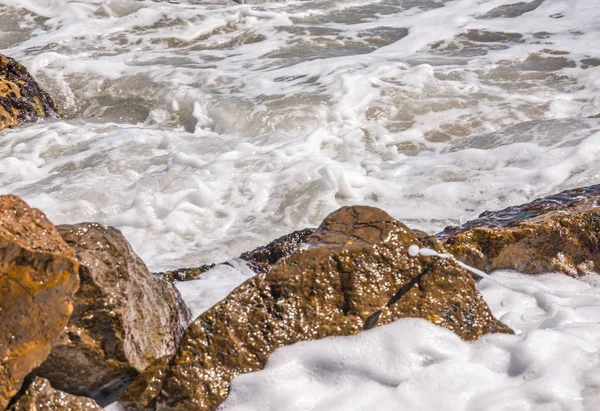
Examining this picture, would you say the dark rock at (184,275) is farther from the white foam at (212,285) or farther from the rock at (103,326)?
the rock at (103,326)

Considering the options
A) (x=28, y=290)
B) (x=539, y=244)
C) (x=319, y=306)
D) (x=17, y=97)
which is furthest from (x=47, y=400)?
(x=17, y=97)

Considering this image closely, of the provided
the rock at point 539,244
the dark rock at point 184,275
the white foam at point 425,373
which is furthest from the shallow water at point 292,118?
the white foam at point 425,373

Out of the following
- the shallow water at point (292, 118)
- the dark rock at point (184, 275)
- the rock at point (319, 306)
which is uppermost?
the rock at point (319, 306)

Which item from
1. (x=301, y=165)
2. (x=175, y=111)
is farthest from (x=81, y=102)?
(x=301, y=165)

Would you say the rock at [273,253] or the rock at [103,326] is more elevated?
the rock at [103,326]

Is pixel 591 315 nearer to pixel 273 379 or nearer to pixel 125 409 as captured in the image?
pixel 273 379

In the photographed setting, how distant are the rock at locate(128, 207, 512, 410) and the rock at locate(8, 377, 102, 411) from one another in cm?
19

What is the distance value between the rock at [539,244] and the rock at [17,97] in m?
5.55

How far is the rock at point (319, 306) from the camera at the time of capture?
7.94 ft

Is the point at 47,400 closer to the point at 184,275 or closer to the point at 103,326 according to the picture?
the point at 103,326

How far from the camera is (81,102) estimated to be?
8.80m

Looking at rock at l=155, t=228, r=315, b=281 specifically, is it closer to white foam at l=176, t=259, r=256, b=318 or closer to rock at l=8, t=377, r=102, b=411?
white foam at l=176, t=259, r=256, b=318

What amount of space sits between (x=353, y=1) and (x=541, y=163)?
8650 millimetres

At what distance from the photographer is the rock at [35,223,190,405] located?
2365mm
